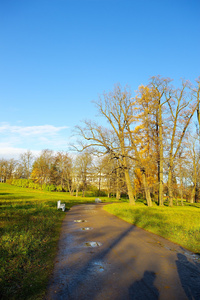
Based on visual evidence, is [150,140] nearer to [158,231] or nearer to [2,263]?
[158,231]

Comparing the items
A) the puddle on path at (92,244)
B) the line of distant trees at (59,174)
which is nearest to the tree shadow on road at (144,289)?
the puddle on path at (92,244)

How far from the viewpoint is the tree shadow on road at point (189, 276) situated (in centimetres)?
402

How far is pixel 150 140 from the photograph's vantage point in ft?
92.0

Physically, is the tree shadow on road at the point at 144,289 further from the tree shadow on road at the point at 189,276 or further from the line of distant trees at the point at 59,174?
the line of distant trees at the point at 59,174

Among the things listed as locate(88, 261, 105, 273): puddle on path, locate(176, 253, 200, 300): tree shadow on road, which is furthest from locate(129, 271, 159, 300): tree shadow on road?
locate(88, 261, 105, 273): puddle on path

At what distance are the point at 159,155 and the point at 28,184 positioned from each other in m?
56.1

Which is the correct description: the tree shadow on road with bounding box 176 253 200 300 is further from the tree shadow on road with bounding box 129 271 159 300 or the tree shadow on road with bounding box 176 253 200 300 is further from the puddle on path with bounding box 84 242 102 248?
the puddle on path with bounding box 84 242 102 248

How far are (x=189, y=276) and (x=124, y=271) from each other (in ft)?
4.96

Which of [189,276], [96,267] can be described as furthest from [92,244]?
[189,276]

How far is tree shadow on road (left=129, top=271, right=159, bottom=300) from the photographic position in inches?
150

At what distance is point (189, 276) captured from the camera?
4.83 metres

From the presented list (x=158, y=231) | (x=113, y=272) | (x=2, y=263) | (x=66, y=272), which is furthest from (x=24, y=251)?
(x=158, y=231)

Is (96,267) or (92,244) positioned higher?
(96,267)

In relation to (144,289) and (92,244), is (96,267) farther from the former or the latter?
(92,244)
